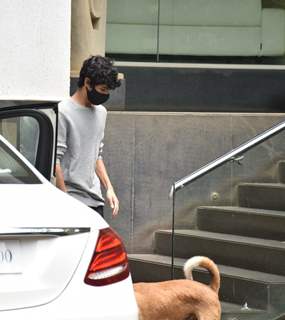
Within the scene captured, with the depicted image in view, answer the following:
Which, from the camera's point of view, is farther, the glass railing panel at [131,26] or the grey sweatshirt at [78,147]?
the glass railing panel at [131,26]

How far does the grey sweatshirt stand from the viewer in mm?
A: 6270

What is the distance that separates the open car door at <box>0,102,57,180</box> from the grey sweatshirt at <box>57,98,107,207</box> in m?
0.32

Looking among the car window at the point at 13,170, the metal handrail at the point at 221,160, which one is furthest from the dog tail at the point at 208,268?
the car window at the point at 13,170

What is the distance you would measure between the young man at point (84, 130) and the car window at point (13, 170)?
3.18ft

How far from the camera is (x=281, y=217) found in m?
8.09

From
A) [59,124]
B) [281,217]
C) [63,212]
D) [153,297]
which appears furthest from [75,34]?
[63,212]

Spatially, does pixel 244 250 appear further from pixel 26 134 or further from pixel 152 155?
pixel 26 134

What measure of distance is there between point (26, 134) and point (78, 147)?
415 millimetres

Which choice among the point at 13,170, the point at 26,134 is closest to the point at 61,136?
the point at 26,134

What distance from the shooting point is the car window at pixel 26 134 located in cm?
586

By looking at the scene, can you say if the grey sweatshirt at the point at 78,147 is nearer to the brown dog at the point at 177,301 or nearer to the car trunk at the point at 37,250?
the brown dog at the point at 177,301

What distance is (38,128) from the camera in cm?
582

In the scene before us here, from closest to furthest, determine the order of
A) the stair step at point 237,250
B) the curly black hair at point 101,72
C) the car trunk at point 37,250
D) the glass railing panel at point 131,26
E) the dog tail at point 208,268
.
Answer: the car trunk at point 37,250, the curly black hair at point 101,72, the dog tail at point 208,268, the stair step at point 237,250, the glass railing panel at point 131,26

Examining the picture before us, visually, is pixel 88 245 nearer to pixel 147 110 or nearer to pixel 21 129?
pixel 21 129
